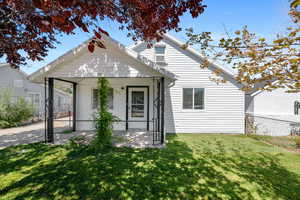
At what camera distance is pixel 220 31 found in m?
3.03

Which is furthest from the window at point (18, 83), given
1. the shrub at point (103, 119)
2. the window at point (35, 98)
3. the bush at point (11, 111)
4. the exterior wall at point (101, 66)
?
the shrub at point (103, 119)

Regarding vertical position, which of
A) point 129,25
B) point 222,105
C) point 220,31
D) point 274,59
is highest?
point 129,25

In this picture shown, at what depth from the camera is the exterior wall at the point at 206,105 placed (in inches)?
348

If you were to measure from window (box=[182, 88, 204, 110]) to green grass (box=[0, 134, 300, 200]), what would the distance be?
358 cm

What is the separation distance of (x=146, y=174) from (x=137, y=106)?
5242 millimetres

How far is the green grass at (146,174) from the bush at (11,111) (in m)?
6.81

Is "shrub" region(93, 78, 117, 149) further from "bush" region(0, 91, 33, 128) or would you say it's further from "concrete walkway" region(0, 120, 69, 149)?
"bush" region(0, 91, 33, 128)

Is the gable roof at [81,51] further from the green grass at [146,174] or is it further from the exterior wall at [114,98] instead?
the green grass at [146,174]

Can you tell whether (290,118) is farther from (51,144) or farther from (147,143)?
(51,144)

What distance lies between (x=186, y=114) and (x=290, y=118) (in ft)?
29.6

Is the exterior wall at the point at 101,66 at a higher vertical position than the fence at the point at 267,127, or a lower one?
higher

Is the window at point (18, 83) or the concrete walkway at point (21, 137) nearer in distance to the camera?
the concrete walkway at point (21, 137)

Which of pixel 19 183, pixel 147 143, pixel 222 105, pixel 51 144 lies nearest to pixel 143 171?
Answer: pixel 147 143

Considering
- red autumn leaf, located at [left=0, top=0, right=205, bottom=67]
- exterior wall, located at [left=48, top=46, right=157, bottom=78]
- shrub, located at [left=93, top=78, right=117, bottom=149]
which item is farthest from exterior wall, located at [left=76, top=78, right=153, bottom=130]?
red autumn leaf, located at [left=0, top=0, right=205, bottom=67]
